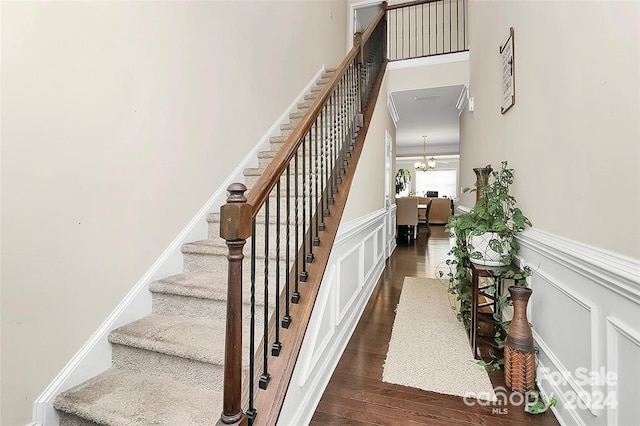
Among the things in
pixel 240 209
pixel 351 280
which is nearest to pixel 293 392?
pixel 240 209

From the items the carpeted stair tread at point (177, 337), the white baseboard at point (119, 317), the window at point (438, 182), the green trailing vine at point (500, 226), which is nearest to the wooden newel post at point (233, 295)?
the carpeted stair tread at point (177, 337)

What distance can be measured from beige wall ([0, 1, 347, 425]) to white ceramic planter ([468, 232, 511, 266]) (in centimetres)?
198

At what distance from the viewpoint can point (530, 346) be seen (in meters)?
1.65

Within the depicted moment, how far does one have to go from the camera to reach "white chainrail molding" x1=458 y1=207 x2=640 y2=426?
102 centimetres

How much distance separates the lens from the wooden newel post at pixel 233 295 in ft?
3.06

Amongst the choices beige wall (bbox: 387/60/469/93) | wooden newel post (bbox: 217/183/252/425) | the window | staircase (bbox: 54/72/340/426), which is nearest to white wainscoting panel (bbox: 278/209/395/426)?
staircase (bbox: 54/72/340/426)

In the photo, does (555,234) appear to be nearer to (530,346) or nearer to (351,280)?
(530,346)

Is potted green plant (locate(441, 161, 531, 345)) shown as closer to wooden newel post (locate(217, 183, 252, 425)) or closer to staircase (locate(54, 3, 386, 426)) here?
staircase (locate(54, 3, 386, 426))

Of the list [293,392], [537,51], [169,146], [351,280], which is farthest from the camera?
[351,280]

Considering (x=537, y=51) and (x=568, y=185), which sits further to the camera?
(x=537, y=51)

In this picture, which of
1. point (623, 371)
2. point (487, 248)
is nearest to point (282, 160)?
point (623, 371)

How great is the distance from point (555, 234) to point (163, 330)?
2034 millimetres

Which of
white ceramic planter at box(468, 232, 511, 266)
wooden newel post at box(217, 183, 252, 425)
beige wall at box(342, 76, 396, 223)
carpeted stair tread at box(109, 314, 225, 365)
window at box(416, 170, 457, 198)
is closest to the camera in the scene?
wooden newel post at box(217, 183, 252, 425)

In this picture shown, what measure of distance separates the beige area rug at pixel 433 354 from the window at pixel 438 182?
36.9 ft
